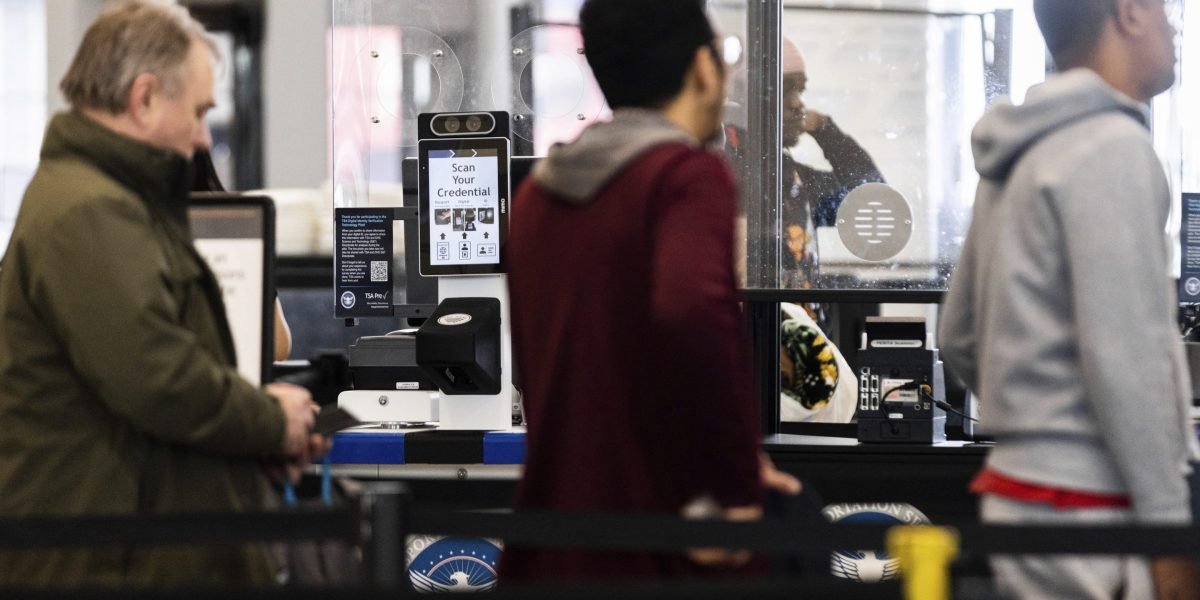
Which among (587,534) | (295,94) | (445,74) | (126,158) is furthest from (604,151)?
(295,94)

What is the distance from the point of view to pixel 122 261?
5.72 ft

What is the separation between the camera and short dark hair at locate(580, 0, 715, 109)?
1.81 meters

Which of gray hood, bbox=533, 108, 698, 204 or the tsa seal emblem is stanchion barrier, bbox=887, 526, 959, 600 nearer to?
gray hood, bbox=533, 108, 698, 204

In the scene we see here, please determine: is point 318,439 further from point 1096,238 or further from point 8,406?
point 1096,238

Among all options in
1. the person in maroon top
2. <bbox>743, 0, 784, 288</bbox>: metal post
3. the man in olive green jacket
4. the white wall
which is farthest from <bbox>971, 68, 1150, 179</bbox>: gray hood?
the white wall

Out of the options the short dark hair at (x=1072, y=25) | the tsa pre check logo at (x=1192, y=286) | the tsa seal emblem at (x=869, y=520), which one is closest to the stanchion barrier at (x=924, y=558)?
the short dark hair at (x=1072, y=25)

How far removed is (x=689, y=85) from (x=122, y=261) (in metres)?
0.73

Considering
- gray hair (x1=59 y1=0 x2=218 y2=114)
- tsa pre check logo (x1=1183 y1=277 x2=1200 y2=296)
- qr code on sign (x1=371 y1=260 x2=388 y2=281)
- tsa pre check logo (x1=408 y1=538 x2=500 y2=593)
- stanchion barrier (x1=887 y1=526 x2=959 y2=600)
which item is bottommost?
tsa pre check logo (x1=408 y1=538 x2=500 y2=593)

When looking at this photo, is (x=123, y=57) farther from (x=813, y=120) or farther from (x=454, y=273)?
(x=813, y=120)

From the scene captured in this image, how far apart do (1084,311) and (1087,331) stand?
24mm

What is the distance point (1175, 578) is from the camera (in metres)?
1.74

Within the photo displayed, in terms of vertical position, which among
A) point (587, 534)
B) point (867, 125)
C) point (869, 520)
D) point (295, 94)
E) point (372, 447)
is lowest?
point (869, 520)

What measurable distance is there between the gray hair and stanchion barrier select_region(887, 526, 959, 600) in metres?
1.08

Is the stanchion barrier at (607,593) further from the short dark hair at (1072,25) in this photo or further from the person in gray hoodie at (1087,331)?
the short dark hair at (1072,25)
